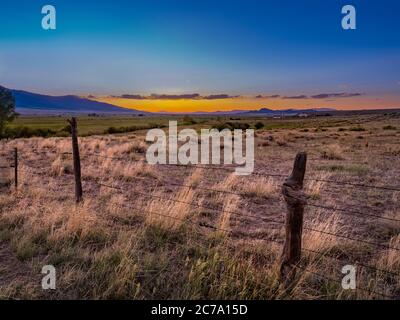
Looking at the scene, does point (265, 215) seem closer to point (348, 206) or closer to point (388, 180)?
point (348, 206)

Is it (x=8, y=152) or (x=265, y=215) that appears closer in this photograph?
(x=265, y=215)

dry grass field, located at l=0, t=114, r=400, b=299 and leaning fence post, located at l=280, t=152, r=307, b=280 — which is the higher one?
leaning fence post, located at l=280, t=152, r=307, b=280

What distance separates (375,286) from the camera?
502cm

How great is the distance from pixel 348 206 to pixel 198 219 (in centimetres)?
435

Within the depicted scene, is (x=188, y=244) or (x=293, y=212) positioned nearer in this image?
(x=293, y=212)

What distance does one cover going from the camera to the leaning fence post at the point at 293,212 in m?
4.72

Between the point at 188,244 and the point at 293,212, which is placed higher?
the point at 293,212

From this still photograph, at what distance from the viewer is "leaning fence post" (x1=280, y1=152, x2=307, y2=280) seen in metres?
4.72

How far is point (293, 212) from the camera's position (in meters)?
4.77

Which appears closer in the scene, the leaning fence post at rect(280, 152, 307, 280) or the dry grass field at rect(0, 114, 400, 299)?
the leaning fence post at rect(280, 152, 307, 280)

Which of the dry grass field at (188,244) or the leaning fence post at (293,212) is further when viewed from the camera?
the dry grass field at (188,244)

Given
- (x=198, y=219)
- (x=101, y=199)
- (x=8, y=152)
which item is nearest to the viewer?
(x=198, y=219)

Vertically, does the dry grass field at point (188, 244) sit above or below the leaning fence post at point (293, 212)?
below
